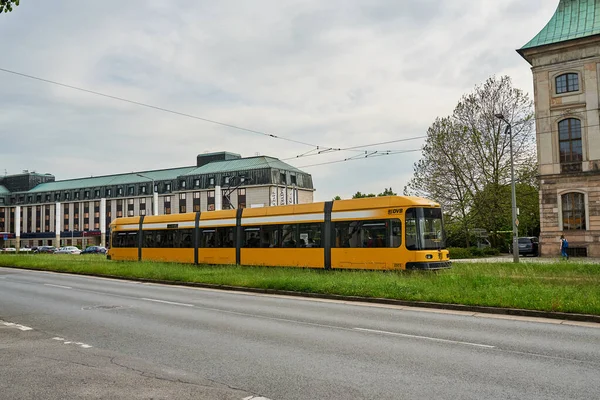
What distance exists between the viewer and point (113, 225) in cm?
3681

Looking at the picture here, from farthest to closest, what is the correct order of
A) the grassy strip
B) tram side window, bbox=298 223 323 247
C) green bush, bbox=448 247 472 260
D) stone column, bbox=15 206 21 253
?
1. stone column, bbox=15 206 21 253
2. green bush, bbox=448 247 472 260
3. tram side window, bbox=298 223 323 247
4. the grassy strip

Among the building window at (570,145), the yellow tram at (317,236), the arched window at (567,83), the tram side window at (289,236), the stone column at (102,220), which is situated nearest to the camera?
the yellow tram at (317,236)

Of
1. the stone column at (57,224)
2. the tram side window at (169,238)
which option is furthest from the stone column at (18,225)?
the tram side window at (169,238)

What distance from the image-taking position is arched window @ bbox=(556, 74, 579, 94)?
38719mm

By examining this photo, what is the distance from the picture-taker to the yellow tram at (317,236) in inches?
797

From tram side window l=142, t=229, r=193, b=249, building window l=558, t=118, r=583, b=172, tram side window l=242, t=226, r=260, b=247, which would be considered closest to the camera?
tram side window l=242, t=226, r=260, b=247

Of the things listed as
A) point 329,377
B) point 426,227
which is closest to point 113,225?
point 426,227

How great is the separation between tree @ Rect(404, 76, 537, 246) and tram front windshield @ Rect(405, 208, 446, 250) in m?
23.6

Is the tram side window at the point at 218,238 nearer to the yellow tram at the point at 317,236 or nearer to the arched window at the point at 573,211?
the yellow tram at the point at 317,236

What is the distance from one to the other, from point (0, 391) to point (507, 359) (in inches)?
251

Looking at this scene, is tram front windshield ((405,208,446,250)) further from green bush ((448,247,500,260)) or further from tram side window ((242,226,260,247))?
green bush ((448,247,500,260))

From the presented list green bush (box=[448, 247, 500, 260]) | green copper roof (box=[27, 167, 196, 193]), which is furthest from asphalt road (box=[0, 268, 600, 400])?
green copper roof (box=[27, 167, 196, 193])

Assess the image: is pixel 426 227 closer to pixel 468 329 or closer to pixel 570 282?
pixel 570 282

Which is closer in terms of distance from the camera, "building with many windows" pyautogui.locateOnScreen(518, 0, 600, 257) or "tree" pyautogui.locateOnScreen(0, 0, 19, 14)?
"tree" pyautogui.locateOnScreen(0, 0, 19, 14)
